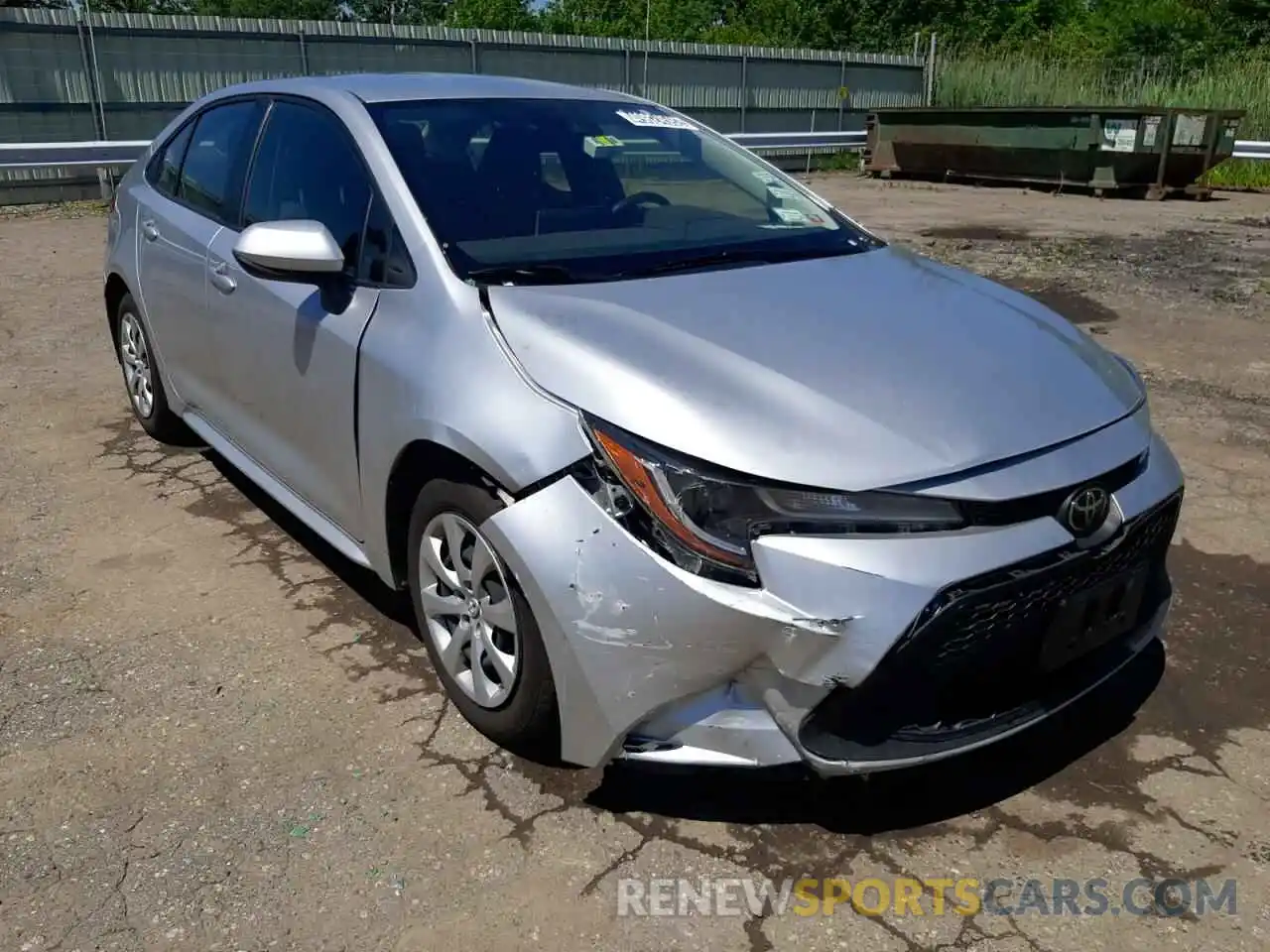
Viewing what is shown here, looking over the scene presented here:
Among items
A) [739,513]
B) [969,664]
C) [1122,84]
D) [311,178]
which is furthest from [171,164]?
[1122,84]

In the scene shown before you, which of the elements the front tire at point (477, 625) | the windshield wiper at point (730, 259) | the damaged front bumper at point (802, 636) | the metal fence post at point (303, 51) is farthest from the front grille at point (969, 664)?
the metal fence post at point (303, 51)

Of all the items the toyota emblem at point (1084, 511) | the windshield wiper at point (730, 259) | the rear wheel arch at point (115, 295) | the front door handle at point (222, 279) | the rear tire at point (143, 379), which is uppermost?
the windshield wiper at point (730, 259)

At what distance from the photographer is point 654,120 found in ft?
12.6

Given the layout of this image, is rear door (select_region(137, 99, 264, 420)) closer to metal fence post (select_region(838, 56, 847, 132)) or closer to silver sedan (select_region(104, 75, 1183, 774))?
silver sedan (select_region(104, 75, 1183, 774))

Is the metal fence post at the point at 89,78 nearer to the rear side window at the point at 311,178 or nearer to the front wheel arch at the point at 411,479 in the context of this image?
the rear side window at the point at 311,178

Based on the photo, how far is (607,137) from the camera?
3543 millimetres

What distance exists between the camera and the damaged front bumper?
6.87 feet

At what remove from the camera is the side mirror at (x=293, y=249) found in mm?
2900

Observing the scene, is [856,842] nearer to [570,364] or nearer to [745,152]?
[570,364]

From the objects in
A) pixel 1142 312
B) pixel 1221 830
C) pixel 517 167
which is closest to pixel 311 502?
pixel 517 167

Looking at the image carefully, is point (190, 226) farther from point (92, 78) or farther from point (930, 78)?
point (930, 78)

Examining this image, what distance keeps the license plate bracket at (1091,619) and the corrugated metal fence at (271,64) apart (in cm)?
1462

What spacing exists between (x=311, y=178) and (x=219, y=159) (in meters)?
0.87

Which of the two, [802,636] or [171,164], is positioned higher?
[171,164]
